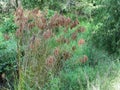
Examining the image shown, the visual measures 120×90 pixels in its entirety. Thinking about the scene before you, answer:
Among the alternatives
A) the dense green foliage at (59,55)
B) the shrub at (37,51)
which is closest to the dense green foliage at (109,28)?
the dense green foliage at (59,55)

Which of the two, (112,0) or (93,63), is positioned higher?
(112,0)

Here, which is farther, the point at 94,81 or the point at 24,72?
the point at 94,81

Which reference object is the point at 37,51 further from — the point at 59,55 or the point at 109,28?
the point at 109,28

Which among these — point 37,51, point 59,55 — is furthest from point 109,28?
point 37,51

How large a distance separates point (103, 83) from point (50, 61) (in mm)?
912

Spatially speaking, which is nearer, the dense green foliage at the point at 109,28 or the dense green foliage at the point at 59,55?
the dense green foliage at the point at 59,55

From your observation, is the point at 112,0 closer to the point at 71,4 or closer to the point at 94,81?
the point at 94,81

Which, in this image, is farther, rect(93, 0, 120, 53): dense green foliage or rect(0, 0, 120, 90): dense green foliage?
rect(93, 0, 120, 53): dense green foliage

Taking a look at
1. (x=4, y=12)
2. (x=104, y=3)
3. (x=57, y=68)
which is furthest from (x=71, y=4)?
(x=57, y=68)

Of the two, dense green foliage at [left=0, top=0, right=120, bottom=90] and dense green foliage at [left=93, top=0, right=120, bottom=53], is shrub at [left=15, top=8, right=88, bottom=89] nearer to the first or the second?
dense green foliage at [left=0, top=0, right=120, bottom=90]

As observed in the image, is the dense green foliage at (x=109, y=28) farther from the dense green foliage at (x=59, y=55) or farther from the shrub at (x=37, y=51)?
the shrub at (x=37, y=51)

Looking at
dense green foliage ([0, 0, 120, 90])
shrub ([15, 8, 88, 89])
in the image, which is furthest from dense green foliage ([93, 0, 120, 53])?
shrub ([15, 8, 88, 89])

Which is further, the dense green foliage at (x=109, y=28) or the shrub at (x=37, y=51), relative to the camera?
the dense green foliage at (x=109, y=28)

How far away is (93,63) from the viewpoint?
19.8ft
